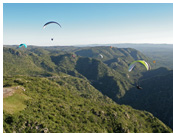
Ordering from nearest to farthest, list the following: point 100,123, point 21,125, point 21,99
Answer: 1. point 21,125
2. point 21,99
3. point 100,123

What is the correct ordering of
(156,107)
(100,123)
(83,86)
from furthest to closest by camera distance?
(83,86), (156,107), (100,123)

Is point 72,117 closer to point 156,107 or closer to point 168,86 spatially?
point 156,107

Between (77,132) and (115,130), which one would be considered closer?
(77,132)

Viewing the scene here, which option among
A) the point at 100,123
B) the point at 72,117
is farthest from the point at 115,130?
the point at 72,117

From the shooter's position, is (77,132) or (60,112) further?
(60,112)

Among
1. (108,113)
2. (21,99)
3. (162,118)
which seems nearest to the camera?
(21,99)

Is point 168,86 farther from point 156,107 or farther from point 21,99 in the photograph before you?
point 21,99

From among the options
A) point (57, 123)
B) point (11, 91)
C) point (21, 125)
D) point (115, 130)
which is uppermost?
point (11, 91)

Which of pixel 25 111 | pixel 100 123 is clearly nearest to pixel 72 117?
pixel 100 123

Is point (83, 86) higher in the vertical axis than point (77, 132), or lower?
lower
